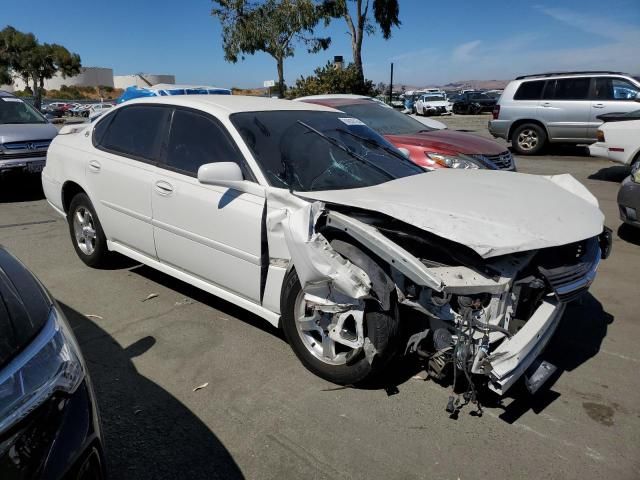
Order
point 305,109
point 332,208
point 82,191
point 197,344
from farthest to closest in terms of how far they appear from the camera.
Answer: point 82,191 → point 305,109 → point 197,344 → point 332,208

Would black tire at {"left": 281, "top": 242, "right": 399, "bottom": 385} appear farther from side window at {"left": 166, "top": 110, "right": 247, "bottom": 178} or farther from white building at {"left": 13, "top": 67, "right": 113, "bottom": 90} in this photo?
white building at {"left": 13, "top": 67, "right": 113, "bottom": 90}

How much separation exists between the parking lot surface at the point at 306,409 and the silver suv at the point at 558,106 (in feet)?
29.8

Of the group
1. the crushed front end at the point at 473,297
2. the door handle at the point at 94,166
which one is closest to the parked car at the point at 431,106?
the door handle at the point at 94,166

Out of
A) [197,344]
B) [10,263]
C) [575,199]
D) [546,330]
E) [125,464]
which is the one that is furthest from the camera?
[197,344]

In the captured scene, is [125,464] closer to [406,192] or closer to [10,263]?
[10,263]

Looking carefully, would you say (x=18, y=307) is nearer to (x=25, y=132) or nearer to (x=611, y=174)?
(x=25, y=132)

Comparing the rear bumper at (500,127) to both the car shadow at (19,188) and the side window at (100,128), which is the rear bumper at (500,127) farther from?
the side window at (100,128)

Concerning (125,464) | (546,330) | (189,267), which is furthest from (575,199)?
(125,464)

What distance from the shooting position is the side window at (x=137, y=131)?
409 cm

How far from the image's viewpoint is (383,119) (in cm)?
790

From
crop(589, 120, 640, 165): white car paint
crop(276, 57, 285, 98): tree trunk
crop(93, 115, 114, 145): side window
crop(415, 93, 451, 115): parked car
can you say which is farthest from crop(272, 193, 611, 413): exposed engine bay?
crop(415, 93, 451, 115): parked car

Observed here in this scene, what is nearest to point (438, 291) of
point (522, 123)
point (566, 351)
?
point (566, 351)

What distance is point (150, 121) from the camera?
4.21 m

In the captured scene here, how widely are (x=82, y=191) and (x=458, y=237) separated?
367cm
